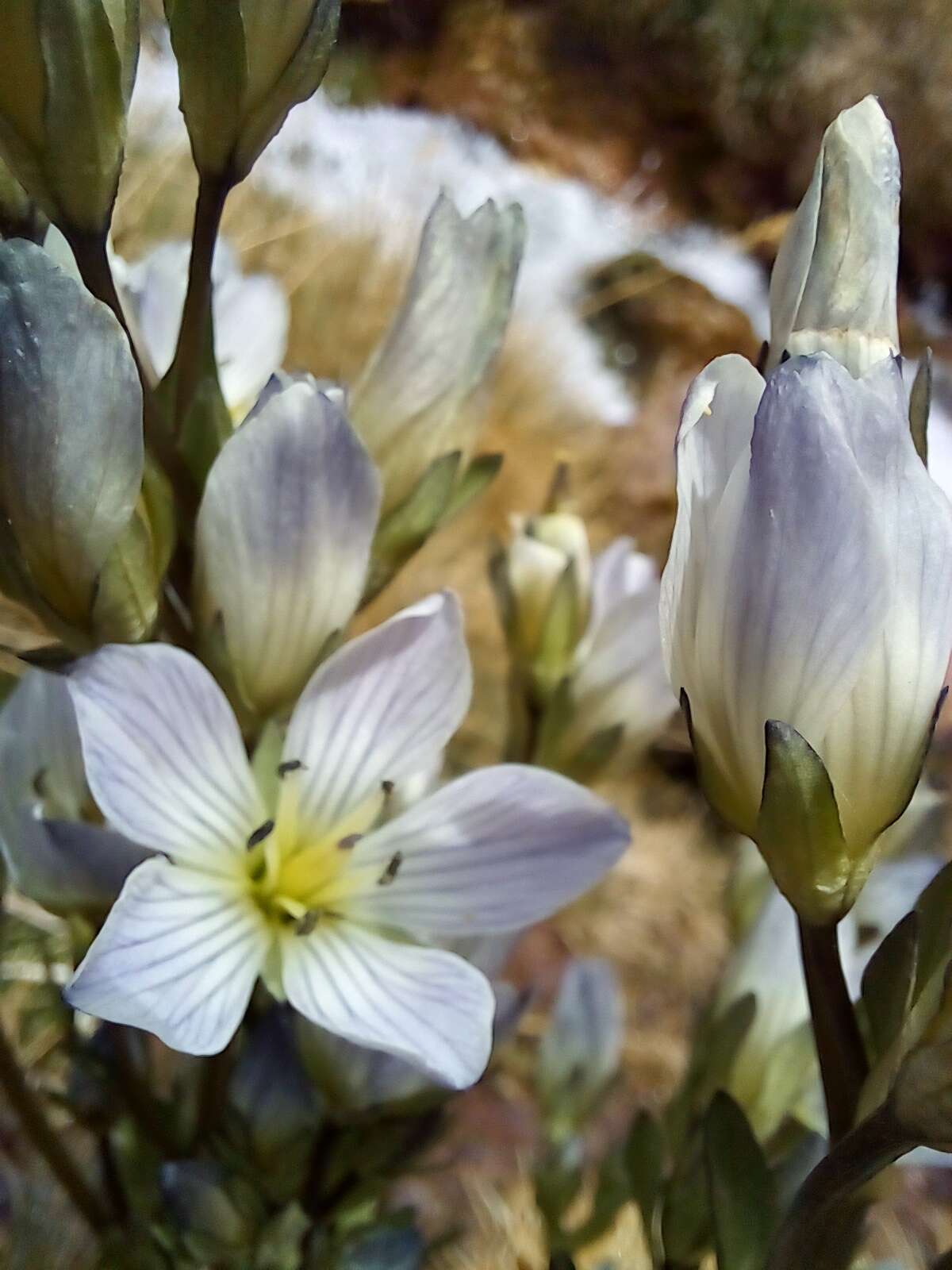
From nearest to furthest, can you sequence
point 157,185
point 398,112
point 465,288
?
point 465,288, point 157,185, point 398,112

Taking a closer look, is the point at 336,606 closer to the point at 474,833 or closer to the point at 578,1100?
the point at 474,833

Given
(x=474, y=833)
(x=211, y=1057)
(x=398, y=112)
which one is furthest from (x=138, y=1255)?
(x=398, y=112)

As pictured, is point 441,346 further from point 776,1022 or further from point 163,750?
point 776,1022

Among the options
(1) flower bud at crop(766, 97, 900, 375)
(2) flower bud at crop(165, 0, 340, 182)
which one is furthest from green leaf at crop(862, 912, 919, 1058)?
(2) flower bud at crop(165, 0, 340, 182)

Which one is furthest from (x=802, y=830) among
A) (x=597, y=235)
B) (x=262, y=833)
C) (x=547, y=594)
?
(x=597, y=235)

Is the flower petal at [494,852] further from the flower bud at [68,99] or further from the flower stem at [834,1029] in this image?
the flower bud at [68,99]
